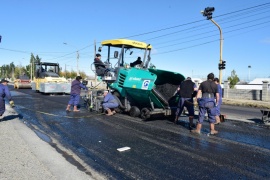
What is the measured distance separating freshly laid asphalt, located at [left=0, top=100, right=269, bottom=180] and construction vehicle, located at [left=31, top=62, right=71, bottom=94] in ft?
50.4

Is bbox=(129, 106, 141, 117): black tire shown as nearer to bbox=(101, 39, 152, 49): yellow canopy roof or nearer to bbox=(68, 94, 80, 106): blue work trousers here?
bbox=(101, 39, 152, 49): yellow canopy roof

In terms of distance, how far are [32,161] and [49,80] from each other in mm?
18106

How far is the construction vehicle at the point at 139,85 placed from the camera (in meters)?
9.48

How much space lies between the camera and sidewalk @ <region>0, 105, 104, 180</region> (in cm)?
433

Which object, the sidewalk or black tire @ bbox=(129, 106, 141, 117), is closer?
the sidewalk

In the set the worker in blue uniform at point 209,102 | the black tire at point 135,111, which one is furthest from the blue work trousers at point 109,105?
the worker in blue uniform at point 209,102

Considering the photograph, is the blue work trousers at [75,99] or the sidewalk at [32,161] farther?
the blue work trousers at [75,99]

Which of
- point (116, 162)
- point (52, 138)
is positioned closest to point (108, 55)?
point (52, 138)

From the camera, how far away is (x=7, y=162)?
4824 mm

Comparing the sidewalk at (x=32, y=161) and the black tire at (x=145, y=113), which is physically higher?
the black tire at (x=145, y=113)

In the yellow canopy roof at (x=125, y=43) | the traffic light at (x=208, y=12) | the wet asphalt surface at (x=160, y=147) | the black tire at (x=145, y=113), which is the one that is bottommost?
the wet asphalt surface at (x=160, y=147)

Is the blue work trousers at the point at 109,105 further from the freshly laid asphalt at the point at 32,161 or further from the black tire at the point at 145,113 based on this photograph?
the freshly laid asphalt at the point at 32,161

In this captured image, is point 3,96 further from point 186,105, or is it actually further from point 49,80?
point 49,80

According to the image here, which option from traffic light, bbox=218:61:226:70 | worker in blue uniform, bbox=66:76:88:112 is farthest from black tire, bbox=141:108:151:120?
traffic light, bbox=218:61:226:70
